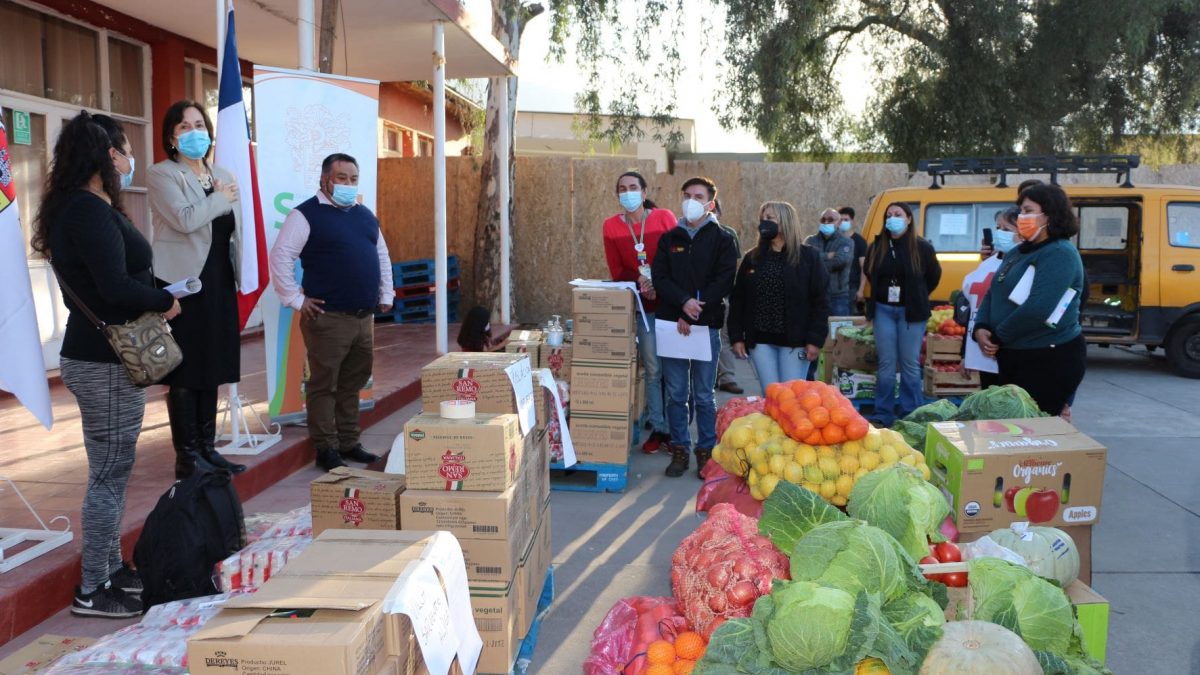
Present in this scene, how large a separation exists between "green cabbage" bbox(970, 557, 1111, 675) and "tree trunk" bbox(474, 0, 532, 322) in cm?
1079

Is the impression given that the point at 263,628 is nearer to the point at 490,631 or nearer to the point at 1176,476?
the point at 490,631

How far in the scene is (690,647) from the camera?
2904 mm

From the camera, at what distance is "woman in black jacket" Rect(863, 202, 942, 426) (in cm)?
768

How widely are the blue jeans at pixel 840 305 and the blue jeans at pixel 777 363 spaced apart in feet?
15.1

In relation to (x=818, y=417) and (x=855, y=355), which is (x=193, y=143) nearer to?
(x=818, y=417)

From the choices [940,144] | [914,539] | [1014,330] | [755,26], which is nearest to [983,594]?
[914,539]

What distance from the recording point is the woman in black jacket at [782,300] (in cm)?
631

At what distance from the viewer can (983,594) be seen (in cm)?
273

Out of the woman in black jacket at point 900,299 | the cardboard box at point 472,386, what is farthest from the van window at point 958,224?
the cardboard box at point 472,386

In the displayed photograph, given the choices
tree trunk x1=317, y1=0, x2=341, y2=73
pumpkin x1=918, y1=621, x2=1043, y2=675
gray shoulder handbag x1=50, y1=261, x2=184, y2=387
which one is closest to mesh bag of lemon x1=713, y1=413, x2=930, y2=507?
pumpkin x1=918, y1=621, x2=1043, y2=675

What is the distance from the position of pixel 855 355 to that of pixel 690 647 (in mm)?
6457

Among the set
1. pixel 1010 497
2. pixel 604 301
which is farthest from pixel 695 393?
pixel 1010 497

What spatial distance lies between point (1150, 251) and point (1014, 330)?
7229 millimetres

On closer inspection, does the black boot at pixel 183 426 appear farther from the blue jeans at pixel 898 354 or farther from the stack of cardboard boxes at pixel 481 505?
the blue jeans at pixel 898 354
